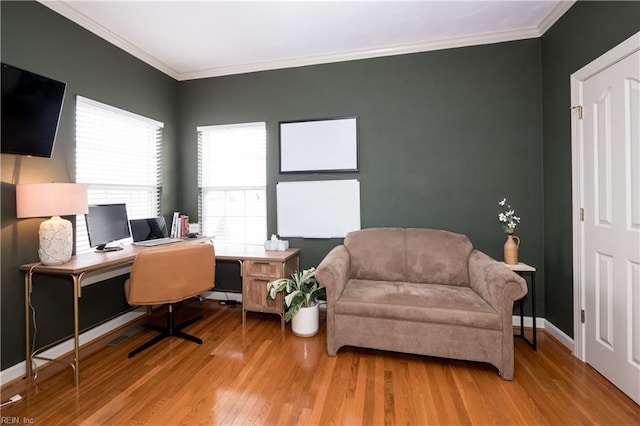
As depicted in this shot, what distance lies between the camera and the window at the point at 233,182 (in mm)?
3352

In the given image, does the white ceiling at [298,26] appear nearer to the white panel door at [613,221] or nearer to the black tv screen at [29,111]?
the black tv screen at [29,111]

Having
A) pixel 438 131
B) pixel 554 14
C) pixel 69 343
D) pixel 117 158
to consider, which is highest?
pixel 554 14

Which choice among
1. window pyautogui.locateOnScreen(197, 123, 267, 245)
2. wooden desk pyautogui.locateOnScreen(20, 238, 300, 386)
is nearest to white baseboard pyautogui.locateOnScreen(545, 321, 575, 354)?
wooden desk pyautogui.locateOnScreen(20, 238, 300, 386)

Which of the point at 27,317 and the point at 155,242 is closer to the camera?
the point at 27,317

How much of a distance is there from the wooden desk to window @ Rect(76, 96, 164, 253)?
0.46 m

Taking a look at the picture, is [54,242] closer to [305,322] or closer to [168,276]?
[168,276]

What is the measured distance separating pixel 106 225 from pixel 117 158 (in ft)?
2.48

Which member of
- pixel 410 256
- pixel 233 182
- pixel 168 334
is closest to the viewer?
pixel 168 334

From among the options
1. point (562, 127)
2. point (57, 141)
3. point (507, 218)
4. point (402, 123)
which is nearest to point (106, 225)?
point (57, 141)

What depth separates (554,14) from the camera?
7.73 ft

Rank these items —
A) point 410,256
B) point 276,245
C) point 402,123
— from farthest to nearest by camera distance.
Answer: point 276,245 < point 402,123 < point 410,256

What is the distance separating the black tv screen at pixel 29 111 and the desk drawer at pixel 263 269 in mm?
1765

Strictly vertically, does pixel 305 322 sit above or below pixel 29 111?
below

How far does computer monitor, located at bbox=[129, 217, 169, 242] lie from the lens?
2820mm
